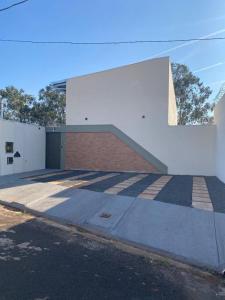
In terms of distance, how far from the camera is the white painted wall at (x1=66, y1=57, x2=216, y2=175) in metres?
17.8

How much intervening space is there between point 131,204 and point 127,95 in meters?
11.1

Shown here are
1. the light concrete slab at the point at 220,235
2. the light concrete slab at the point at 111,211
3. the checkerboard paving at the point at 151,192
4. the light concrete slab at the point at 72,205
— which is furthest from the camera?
the checkerboard paving at the point at 151,192

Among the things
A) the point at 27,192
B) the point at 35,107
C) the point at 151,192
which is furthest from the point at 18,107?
the point at 151,192

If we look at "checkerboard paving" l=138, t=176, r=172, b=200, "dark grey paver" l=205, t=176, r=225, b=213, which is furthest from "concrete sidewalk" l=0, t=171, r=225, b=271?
"dark grey paver" l=205, t=176, r=225, b=213

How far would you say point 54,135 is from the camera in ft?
68.9

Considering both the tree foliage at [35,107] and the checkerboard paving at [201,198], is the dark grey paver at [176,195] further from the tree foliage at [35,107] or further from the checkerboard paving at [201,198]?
the tree foliage at [35,107]

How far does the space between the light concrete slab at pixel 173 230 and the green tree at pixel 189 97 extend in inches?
1214

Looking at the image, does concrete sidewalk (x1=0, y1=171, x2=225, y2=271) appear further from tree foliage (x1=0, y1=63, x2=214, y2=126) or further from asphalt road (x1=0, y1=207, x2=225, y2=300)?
tree foliage (x1=0, y1=63, x2=214, y2=126)

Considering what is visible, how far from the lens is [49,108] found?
36312mm

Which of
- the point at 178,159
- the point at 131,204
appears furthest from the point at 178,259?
the point at 178,159

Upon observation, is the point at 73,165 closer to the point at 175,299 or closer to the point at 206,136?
the point at 206,136

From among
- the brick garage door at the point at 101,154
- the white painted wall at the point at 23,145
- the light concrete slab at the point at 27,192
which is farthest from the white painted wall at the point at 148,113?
the light concrete slab at the point at 27,192

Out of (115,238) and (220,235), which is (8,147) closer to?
(115,238)

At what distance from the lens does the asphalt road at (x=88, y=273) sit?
13.5 ft
